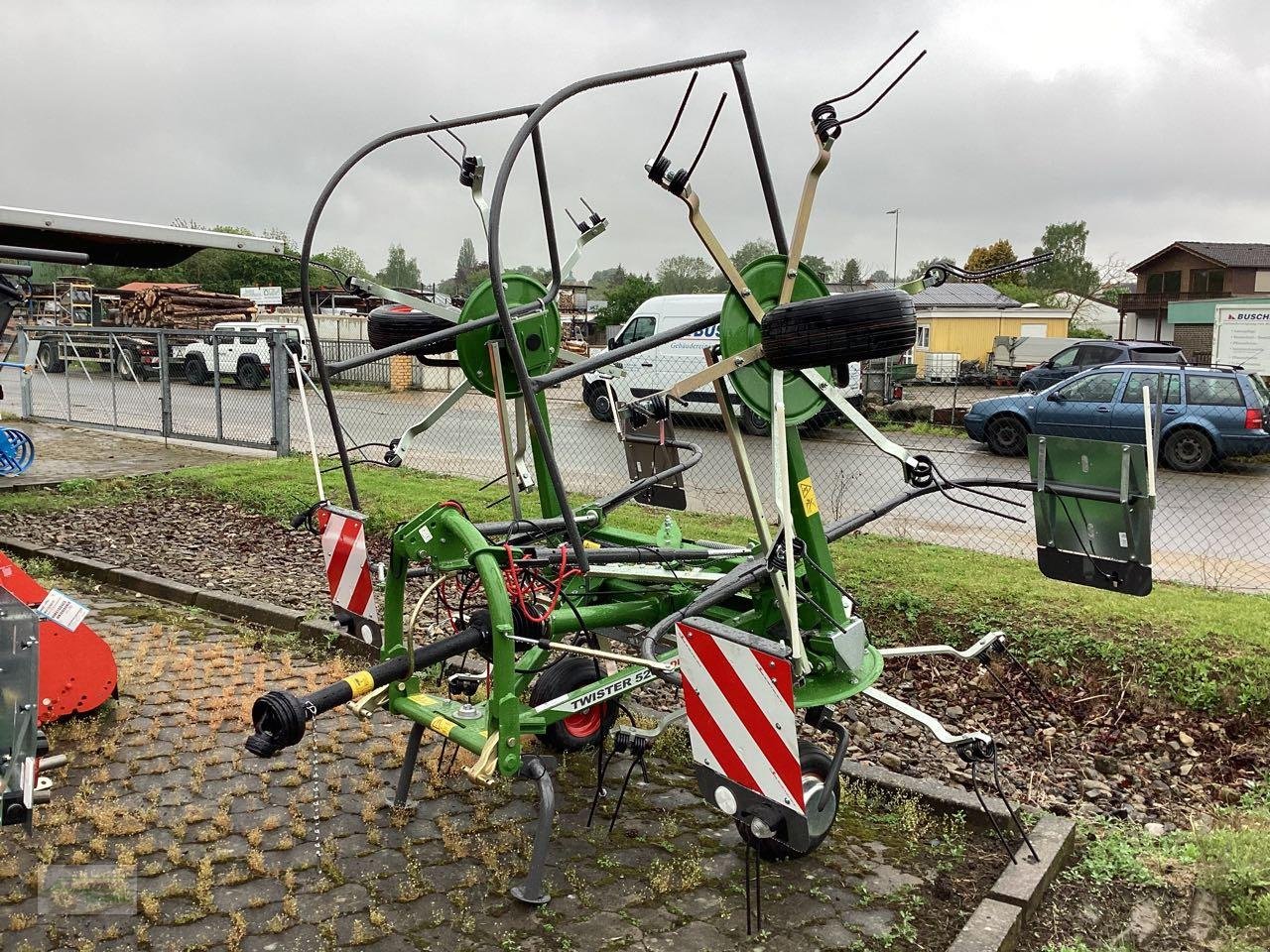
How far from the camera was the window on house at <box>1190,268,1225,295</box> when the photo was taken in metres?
48.9

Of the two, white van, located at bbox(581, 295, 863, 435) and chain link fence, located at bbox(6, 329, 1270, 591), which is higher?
white van, located at bbox(581, 295, 863, 435)

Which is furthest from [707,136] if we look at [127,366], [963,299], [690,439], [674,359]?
[963,299]

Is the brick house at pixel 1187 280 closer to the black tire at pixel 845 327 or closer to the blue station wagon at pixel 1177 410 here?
the blue station wagon at pixel 1177 410

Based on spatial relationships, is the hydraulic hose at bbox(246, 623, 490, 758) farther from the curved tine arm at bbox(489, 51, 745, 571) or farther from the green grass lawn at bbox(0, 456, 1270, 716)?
the green grass lawn at bbox(0, 456, 1270, 716)

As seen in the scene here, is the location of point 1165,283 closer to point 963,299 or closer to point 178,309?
point 963,299

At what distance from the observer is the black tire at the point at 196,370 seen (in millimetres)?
26875

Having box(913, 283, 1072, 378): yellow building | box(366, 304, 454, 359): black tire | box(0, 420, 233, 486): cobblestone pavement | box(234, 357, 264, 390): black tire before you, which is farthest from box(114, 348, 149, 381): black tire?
box(913, 283, 1072, 378): yellow building

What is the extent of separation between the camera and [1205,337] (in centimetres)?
4119

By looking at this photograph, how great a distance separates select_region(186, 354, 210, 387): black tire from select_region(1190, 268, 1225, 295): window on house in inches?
1782

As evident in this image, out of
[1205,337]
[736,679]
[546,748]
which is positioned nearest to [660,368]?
[546,748]

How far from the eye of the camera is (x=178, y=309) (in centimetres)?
3503

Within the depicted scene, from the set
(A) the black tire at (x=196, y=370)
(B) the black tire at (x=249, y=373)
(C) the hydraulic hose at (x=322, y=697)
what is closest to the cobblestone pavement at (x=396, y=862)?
(C) the hydraulic hose at (x=322, y=697)

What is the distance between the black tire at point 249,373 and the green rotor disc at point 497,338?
2196cm

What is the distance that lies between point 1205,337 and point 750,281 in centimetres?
4416
